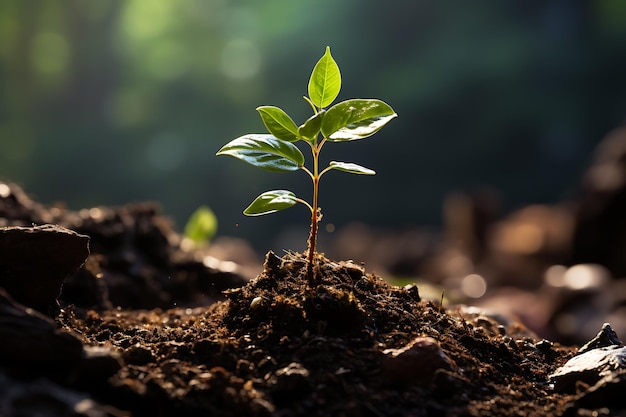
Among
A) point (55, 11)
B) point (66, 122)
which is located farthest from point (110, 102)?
point (55, 11)

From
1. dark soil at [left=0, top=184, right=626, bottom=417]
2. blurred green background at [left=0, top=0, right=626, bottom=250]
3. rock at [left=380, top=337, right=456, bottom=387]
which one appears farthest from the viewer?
blurred green background at [left=0, top=0, right=626, bottom=250]

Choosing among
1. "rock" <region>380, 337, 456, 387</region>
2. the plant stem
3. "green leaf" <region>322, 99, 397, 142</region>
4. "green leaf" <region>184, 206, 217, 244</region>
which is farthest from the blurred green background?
"rock" <region>380, 337, 456, 387</region>

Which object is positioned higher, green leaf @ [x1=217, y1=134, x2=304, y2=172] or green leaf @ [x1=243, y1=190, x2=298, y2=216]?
green leaf @ [x1=217, y1=134, x2=304, y2=172]

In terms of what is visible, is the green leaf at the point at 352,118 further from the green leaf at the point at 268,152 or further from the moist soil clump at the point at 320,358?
the moist soil clump at the point at 320,358

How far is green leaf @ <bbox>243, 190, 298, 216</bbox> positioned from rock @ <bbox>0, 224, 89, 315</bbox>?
56 centimetres

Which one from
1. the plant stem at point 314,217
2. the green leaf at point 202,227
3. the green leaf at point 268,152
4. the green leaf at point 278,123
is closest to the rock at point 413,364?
the plant stem at point 314,217

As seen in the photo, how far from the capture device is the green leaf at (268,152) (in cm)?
157

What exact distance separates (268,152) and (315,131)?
16cm

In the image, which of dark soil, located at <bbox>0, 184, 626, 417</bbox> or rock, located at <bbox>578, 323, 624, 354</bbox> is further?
rock, located at <bbox>578, 323, 624, 354</bbox>

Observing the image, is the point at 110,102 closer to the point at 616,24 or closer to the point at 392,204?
the point at 392,204

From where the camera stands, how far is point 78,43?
21875 mm

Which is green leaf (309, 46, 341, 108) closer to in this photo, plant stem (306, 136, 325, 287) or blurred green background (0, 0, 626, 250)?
plant stem (306, 136, 325, 287)

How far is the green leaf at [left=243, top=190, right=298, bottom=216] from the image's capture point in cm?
151

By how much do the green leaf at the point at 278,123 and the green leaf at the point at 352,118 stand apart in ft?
0.36
